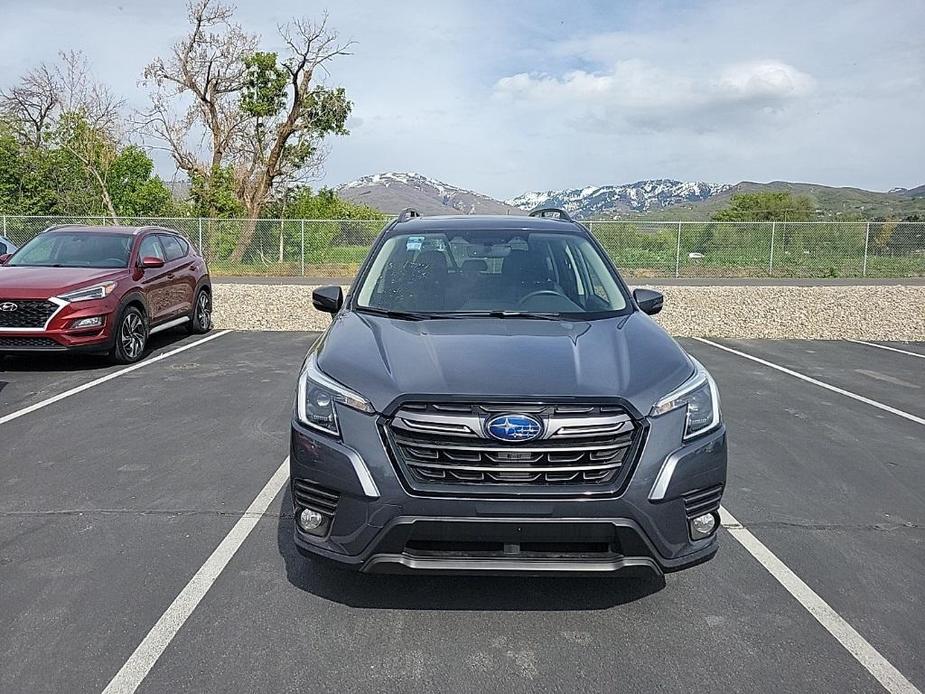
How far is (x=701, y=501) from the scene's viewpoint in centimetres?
329

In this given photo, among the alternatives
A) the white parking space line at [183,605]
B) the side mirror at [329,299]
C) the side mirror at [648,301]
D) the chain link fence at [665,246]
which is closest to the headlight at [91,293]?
the side mirror at [329,299]

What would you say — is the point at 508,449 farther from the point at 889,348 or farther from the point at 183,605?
the point at 889,348

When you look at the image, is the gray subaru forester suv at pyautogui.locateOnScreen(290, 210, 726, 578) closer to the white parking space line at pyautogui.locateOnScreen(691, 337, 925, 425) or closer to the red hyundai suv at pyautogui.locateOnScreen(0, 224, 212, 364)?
the white parking space line at pyautogui.locateOnScreen(691, 337, 925, 425)

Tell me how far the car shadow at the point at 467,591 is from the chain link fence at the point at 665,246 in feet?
79.2

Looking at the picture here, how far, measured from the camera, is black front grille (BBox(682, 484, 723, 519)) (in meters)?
3.23

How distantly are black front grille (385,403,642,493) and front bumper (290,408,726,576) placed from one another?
64 mm

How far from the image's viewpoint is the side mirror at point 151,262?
10.3m

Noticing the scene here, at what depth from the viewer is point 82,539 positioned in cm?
426

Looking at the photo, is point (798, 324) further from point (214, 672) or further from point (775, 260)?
point (775, 260)

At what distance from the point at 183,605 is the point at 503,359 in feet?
5.78

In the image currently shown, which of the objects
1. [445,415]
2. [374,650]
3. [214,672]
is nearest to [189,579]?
[214,672]

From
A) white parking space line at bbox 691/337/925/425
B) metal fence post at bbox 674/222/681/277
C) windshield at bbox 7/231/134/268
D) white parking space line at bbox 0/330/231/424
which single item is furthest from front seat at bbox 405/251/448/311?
metal fence post at bbox 674/222/681/277

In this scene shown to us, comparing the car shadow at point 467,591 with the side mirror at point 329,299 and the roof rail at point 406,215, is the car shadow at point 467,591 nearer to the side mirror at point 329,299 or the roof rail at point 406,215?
the side mirror at point 329,299

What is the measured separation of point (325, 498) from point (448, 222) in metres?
2.74
